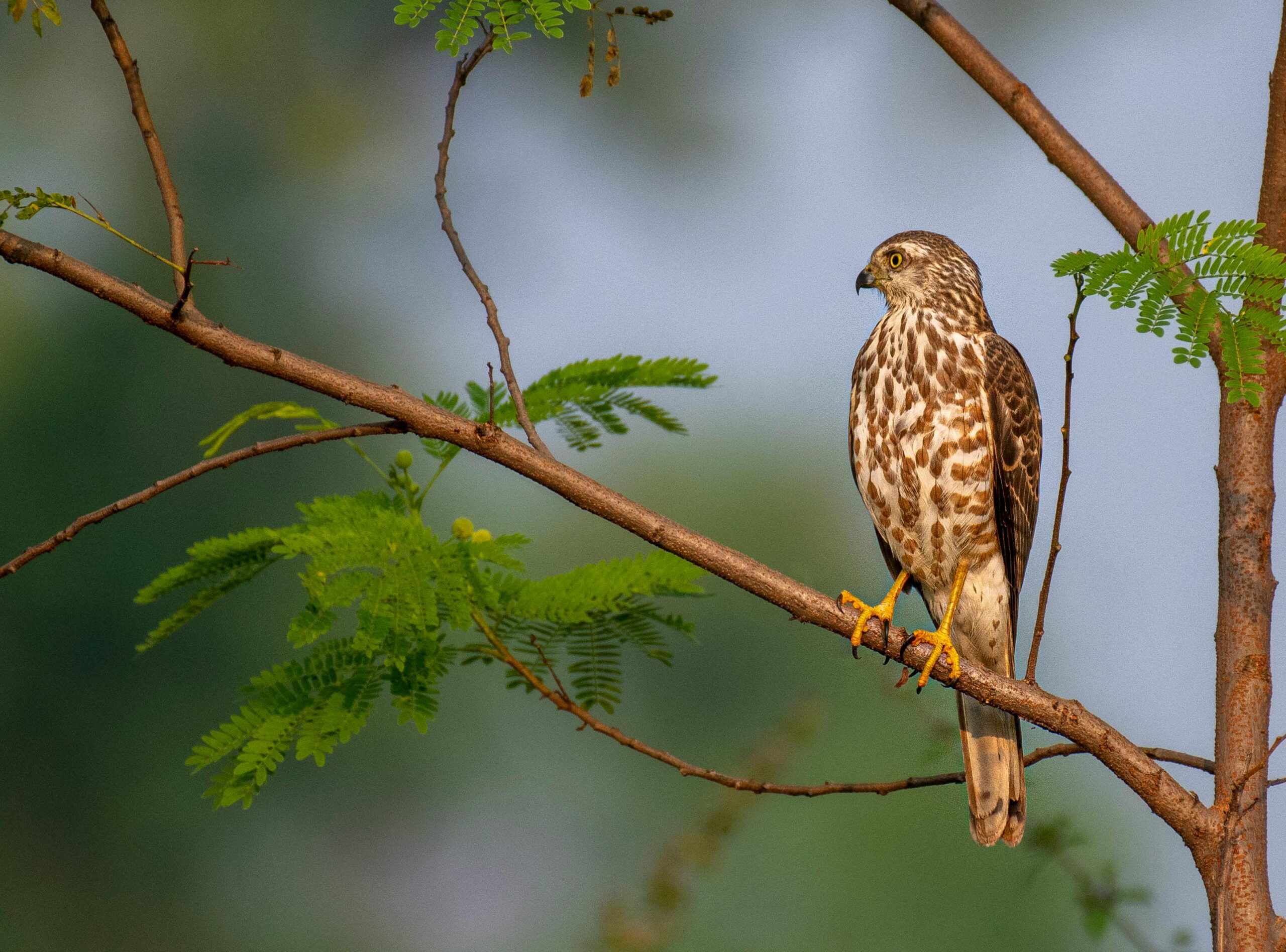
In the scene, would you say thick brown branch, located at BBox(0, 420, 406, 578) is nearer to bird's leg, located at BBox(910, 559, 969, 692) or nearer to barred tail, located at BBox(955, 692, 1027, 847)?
bird's leg, located at BBox(910, 559, 969, 692)

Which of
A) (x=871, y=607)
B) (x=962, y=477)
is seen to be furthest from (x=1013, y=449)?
(x=871, y=607)

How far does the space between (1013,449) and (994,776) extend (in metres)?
0.96

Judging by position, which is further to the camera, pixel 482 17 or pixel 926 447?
pixel 926 447

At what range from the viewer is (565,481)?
2.11m

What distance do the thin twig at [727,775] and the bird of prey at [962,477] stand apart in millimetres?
476

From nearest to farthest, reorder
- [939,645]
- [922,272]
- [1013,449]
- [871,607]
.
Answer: [939,645]
[871,607]
[1013,449]
[922,272]

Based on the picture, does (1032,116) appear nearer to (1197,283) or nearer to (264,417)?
(1197,283)

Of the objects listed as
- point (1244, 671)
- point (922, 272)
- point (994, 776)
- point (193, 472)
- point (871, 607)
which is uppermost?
point (922, 272)

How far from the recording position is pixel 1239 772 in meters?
2.40

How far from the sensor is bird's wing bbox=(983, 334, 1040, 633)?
3.18 m

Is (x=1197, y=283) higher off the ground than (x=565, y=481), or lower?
higher

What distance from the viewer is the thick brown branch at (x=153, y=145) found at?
2113mm

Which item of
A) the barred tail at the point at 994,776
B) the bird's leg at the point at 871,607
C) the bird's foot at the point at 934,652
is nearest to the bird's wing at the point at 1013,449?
the bird's leg at the point at 871,607

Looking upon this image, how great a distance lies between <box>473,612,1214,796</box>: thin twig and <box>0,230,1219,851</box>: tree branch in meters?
0.12
